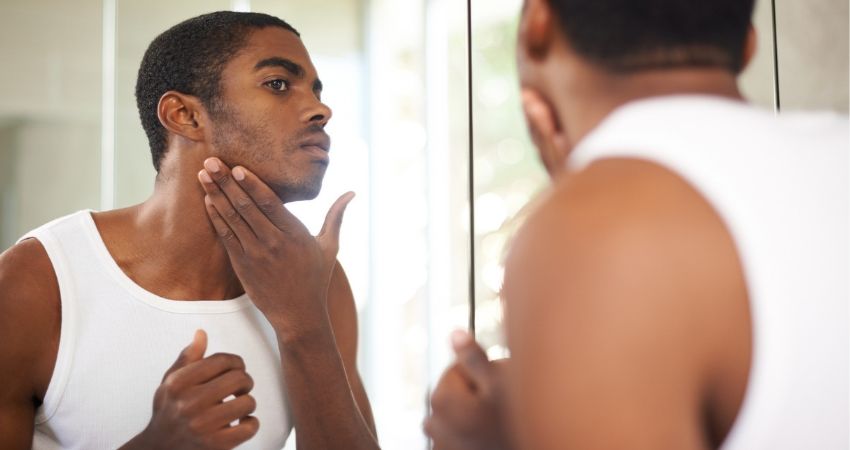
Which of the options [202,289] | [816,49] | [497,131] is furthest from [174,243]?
[497,131]

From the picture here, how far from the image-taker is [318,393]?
818 mm

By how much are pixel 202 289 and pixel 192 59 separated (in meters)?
0.27

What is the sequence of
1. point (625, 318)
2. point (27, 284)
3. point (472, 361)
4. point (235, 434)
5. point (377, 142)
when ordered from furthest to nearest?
point (377, 142) < point (27, 284) < point (235, 434) < point (472, 361) < point (625, 318)

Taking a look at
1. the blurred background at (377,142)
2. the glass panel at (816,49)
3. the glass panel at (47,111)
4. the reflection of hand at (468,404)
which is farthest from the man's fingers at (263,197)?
the glass panel at (47,111)

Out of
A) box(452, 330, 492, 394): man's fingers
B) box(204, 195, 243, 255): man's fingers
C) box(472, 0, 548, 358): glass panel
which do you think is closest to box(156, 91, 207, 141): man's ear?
box(204, 195, 243, 255): man's fingers

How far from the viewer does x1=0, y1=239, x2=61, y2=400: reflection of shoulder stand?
747mm

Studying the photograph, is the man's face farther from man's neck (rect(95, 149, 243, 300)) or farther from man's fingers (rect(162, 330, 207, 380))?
man's fingers (rect(162, 330, 207, 380))

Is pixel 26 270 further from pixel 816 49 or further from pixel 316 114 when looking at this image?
pixel 816 49

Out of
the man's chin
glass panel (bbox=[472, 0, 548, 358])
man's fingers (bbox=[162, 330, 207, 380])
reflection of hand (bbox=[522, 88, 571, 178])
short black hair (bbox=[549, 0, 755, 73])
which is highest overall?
glass panel (bbox=[472, 0, 548, 358])

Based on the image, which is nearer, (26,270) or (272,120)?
(26,270)

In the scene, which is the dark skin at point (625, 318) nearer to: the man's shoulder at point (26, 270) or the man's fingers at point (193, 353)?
the man's fingers at point (193, 353)

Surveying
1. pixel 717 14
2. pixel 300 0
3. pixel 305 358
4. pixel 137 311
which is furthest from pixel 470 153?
pixel 300 0

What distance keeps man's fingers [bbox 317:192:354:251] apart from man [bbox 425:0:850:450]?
0.60 meters

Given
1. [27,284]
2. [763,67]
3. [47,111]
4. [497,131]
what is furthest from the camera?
[497,131]
